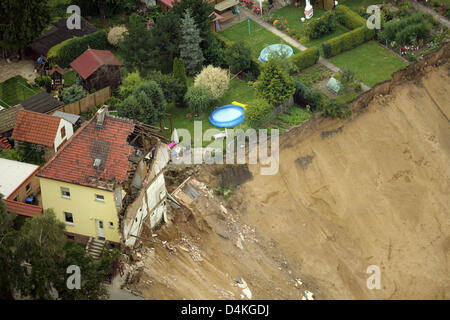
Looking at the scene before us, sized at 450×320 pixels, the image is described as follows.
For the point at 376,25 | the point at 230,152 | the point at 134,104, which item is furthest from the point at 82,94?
the point at 376,25

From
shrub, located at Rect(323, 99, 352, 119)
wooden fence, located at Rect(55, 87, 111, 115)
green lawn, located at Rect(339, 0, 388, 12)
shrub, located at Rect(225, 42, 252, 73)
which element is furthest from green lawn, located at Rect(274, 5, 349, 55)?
wooden fence, located at Rect(55, 87, 111, 115)

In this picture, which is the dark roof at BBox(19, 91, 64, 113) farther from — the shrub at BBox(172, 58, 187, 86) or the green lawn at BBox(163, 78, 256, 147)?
the shrub at BBox(172, 58, 187, 86)

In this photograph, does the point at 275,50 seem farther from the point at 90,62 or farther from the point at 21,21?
the point at 21,21

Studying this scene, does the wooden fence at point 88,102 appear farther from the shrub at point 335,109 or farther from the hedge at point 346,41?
the hedge at point 346,41

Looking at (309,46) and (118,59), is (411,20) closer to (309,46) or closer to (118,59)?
(309,46)

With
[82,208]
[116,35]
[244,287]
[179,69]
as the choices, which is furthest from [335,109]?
[82,208]

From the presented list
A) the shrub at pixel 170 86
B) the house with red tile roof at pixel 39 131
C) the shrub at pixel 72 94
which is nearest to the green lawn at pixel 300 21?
the shrub at pixel 170 86

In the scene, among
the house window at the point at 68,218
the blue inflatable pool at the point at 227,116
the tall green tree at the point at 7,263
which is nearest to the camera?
the tall green tree at the point at 7,263

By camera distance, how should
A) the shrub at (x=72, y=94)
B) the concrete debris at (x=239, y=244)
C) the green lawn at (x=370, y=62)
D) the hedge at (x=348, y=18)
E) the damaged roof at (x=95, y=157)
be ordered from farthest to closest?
the hedge at (x=348, y=18), the green lawn at (x=370, y=62), the shrub at (x=72, y=94), the concrete debris at (x=239, y=244), the damaged roof at (x=95, y=157)
